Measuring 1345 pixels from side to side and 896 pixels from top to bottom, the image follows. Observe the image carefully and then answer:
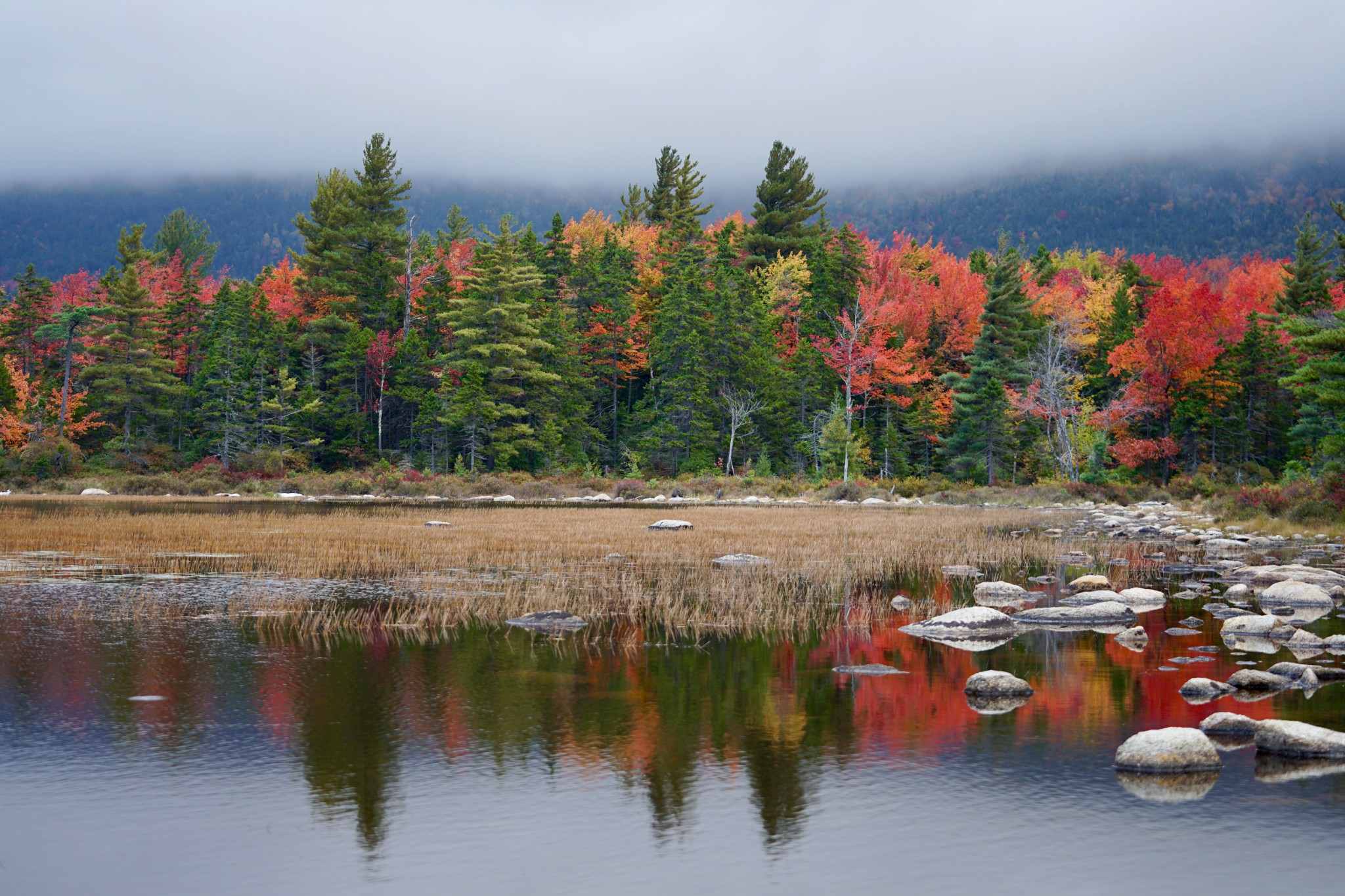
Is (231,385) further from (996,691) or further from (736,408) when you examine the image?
(996,691)

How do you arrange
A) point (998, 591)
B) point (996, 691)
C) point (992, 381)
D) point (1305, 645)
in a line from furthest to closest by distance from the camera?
1. point (992, 381)
2. point (998, 591)
3. point (1305, 645)
4. point (996, 691)

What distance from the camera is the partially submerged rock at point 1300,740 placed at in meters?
7.82

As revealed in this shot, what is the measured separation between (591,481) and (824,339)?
52.5 feet

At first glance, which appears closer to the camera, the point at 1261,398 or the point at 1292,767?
the point at 1292,767

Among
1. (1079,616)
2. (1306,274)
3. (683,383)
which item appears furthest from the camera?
(683,383)

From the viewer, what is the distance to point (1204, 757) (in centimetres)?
759

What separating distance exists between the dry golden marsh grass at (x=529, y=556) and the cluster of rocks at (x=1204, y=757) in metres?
6.32

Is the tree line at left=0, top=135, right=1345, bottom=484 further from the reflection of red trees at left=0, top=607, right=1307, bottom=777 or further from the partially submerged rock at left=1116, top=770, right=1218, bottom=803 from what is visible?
the partially submerged rock at left=1116, top=770, right=1218, bottom=803

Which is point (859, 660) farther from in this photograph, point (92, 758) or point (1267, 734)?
point (92, 758)

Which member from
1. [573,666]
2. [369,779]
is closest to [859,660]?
[573,666]

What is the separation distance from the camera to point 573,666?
11.0m

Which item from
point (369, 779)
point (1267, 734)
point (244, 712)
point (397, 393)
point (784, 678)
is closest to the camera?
point (369, 779)

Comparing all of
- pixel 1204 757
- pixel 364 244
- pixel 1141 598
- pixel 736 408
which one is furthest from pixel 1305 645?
pixel 364 244

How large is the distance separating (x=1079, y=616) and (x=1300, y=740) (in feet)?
21.1
